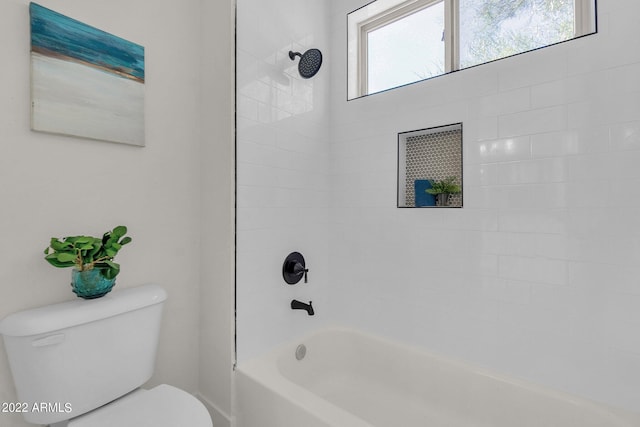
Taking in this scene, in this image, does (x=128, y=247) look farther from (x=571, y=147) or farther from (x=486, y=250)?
(x=571, y=147)

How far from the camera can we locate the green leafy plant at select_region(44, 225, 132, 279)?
1.04 metres

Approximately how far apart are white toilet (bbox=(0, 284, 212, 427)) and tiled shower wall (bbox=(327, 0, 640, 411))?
1.21m

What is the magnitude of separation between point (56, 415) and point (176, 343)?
57 centimetres

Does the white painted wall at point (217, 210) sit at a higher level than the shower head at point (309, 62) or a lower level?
lower

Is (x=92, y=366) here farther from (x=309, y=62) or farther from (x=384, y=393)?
(x=309, y=62)

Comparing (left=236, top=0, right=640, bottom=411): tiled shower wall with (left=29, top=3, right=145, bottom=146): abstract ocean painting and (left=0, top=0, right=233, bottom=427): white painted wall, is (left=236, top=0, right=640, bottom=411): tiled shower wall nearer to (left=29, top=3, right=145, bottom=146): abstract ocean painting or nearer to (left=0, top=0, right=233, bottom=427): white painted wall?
(left=0, top=0, right=233, bottom=427): white painted wall

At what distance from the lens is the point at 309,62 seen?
1.66 metres

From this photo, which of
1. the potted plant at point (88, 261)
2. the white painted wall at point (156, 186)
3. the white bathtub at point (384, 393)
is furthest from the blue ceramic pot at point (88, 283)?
the white bathtub at point (384, 393)

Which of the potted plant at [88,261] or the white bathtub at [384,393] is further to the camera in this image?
the white bathtub at [384,393]

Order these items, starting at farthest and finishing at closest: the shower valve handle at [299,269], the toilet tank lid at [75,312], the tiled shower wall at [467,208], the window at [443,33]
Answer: the shower valve handle at [299,269], the window at [443,33], the tiled shower wall at [467,208], the toilet tank lid at [75,312]

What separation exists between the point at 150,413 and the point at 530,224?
1.70 meters

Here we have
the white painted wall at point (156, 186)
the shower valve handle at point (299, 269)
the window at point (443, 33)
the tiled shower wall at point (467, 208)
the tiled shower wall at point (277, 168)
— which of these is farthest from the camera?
the shower valve handle at point (299, 269)

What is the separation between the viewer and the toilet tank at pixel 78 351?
97cm

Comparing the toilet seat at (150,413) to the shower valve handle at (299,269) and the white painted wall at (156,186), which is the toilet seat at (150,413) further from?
the shower valve handle at (299,269)
